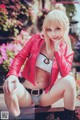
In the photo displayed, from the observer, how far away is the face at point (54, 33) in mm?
2215

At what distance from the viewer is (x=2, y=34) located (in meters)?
2.27

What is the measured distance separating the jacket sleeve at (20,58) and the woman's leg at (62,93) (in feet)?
0.75

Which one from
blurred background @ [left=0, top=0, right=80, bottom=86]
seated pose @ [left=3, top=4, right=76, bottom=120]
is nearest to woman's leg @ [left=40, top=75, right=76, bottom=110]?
seated pose @ [left=3, top=4, right=76, bottom=120]

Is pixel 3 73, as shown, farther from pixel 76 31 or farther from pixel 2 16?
pixel 76 31

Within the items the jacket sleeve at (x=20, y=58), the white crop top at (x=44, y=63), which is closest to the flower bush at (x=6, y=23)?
the jacket sleeve at (x=20, y=58)

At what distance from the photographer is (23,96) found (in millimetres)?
2225

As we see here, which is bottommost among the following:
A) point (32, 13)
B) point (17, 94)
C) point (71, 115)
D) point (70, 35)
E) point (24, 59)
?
point (71, 115)

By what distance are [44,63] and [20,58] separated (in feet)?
0.49

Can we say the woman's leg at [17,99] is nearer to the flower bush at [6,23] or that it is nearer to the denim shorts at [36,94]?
the denim shorts at [36,94]

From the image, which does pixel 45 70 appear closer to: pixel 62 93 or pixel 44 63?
pixel 44 63

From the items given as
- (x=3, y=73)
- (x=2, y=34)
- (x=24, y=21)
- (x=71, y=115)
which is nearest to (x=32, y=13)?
(x=24, y=21)

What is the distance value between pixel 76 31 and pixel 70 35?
0.05 m

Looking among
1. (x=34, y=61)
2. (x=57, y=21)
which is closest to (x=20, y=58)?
(x=34, y=61)

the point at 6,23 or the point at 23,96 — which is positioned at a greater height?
the point at 6,23
